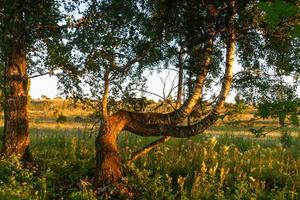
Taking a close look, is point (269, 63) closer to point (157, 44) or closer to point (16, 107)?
point (157, 44)

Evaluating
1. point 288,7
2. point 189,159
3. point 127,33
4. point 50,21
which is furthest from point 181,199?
point 288,7

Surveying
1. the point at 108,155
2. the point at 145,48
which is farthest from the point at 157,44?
the point at 108,155

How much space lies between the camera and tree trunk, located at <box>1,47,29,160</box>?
14.0m

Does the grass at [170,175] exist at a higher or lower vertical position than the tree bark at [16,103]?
lower

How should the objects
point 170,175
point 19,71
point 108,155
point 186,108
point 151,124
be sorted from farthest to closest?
point 19,71, point 170,175, point 151,124, point 186,108, point 108,155

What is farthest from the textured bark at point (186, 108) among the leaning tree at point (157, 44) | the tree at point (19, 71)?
the tree at point (19, 71)

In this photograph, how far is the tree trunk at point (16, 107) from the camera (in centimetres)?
1398

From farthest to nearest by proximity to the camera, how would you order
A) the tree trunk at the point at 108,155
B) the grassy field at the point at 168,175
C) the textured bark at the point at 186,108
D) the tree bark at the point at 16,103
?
the tree bark at the point at 16,103 < the textured bark at the point at 186,108 < the tree trunk at the point at 108,155 < the grassy field at the point at 168,175

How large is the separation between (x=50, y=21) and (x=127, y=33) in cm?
201

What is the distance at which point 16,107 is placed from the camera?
46.3 ft

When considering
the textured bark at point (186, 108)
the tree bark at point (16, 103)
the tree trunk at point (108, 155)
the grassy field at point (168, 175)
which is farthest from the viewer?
the tree bark at point (16, 103)

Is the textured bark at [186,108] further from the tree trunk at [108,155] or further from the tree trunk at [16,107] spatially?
the tree trunk at [16,107]

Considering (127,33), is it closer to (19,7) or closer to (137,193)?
(19,7)

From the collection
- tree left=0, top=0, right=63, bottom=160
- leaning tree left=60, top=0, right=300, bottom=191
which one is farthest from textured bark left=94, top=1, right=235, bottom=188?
tree left=0, top=0, right=63, bottom=160
